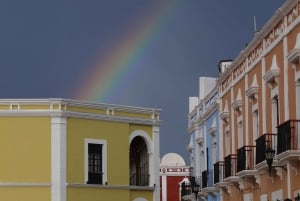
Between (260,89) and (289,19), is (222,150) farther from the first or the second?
(289,19)

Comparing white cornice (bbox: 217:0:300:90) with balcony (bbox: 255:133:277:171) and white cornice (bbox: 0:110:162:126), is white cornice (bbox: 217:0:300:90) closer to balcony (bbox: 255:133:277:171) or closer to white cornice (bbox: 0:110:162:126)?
balcony (bbox: 255:133:277:171)

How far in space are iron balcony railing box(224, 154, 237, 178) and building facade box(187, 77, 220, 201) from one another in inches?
126

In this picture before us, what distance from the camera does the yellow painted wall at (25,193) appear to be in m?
34.3

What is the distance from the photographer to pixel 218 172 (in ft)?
96.5

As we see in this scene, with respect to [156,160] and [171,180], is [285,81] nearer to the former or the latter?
[156,160]

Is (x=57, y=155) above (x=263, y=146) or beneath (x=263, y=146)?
above

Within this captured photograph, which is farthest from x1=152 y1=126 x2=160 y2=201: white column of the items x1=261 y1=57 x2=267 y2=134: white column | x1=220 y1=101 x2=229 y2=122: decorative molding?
x1=261 y1=57 x2=267 y2=134: white column

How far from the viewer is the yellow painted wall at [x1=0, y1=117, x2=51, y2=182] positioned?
34.4 m

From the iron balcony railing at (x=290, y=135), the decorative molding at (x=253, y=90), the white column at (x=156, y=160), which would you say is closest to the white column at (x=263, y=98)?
the decorative molding at (x=253, y=90)

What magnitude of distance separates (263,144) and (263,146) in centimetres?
8

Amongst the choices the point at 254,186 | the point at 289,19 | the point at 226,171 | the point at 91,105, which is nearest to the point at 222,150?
the point at 226,171

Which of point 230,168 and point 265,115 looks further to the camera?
point 230,168

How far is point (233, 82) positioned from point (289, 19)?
24.5 ft

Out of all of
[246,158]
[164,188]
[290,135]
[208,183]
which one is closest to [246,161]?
[246,158]
